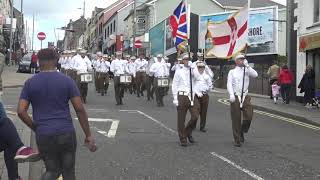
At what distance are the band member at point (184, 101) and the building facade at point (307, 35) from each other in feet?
37.5

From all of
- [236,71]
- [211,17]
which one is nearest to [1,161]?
Result: [236,71]

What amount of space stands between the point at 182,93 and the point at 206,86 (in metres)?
1.59

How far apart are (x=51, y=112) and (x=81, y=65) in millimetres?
15143

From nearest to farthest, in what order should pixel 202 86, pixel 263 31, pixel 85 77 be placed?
pixel 202 86, pixel 85 77, pixel 263 31

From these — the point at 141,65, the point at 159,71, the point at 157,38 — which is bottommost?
the point at 159,71

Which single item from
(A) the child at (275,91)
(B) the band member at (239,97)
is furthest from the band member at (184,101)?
(A) the child at (275,91)

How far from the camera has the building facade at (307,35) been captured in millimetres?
23031

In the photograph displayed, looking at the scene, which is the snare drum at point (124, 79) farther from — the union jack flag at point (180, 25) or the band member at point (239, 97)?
the band member at point (239, 97)

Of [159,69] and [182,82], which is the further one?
[159,69]

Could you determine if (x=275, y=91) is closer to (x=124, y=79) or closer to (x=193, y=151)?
(x=124, y=79)

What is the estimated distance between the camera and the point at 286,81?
23516 mm

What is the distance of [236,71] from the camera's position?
482 inches

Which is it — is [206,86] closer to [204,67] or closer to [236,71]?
[204,67]

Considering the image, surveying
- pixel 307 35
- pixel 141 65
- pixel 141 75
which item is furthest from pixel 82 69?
pixel 307 35
